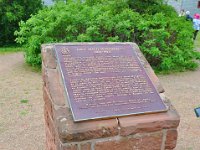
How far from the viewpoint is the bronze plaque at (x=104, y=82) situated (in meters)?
3.01

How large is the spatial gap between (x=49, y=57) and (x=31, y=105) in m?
2.56

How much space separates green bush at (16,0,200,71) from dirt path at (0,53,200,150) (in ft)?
1.65

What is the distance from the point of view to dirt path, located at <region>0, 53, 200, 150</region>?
446cm

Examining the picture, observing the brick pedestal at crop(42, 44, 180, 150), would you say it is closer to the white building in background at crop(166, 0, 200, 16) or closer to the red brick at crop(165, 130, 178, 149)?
the red brick at crop(165, 130, 178, 149)

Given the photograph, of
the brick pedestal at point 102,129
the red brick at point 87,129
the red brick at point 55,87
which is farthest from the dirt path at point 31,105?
the red brick at point 87,129

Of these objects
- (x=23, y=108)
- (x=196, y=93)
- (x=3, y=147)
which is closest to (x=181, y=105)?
(x=196, y=93)

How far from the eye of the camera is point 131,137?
3.07 meters

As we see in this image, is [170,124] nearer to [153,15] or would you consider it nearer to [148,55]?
[148,55]

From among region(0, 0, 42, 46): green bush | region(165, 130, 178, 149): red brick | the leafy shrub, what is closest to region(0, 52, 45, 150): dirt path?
region(165, 130, 178, 149): red brick

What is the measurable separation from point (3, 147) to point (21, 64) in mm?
4600

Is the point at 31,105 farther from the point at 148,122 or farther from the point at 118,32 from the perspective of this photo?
the point at 118,32

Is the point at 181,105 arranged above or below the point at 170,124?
below

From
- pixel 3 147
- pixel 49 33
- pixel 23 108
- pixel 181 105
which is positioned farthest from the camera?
pixel 49 33

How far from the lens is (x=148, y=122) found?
10.0 feet
